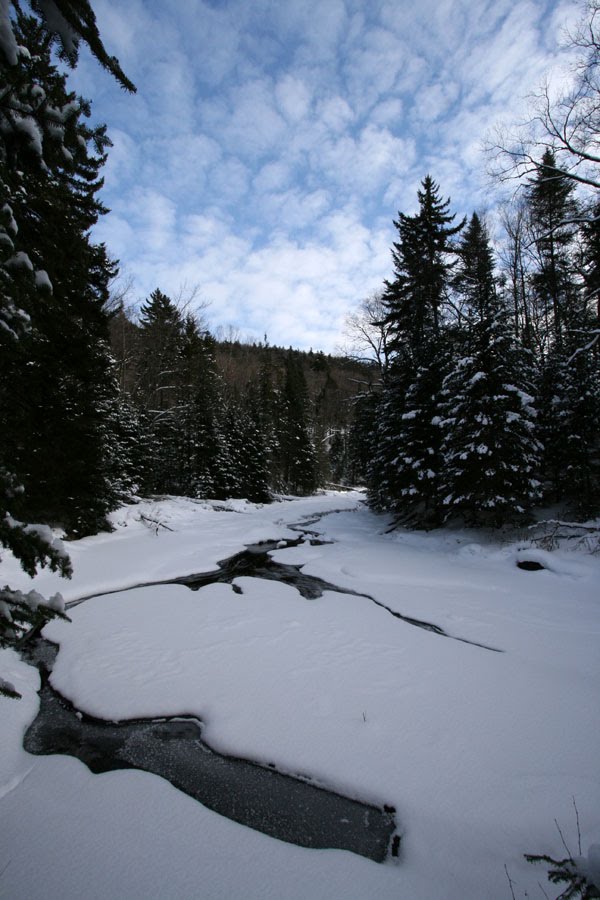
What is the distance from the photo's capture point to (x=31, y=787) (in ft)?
9.87

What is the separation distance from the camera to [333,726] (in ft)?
12.3

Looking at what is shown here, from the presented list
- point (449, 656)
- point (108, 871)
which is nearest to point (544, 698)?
point (449, 656)

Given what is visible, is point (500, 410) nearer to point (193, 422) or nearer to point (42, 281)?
point (42, 281)

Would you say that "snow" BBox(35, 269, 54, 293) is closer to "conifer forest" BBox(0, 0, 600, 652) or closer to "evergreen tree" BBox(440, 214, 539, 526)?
"conifer forest" BBox(0, 0, 600, 652)

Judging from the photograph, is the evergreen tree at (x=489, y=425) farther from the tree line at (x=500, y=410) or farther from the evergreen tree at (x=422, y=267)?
the evergreen tree at (x=422, y=267)

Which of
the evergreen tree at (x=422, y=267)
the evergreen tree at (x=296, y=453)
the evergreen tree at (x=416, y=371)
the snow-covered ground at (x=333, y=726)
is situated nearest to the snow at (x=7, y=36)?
the snow-covered ground at (x=333, y=726)

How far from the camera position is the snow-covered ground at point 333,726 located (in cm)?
239

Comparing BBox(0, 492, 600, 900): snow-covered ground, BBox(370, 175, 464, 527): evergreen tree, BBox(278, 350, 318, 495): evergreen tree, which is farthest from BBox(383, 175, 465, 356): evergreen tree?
BBox(278, 350, 318, 495): evergreen tree

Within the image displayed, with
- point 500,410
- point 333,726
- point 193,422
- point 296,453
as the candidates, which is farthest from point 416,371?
point 296,453

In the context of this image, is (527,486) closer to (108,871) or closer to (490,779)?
(490,779)

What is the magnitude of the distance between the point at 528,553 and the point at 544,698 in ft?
18.5

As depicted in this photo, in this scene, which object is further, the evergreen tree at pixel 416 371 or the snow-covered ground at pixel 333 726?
the evergreen tree at pixel 416 371

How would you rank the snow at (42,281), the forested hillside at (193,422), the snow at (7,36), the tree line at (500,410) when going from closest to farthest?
1. the snow at (7,36)
2. the snow at (42,281)
3. the tree line at (500,410)
4. the forested hillside at (193,422)

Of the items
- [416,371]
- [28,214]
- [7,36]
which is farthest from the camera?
[416,371]
